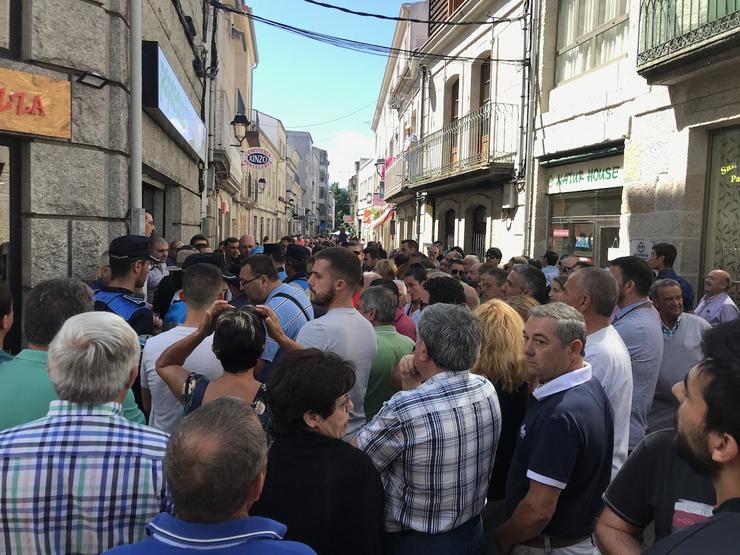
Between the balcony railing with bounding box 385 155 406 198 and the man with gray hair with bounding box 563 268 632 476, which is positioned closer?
the man with gray hair with bounding box 563 268 632 476

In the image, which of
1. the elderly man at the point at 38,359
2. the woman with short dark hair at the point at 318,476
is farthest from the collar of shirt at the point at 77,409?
the woman with short dark hair at the point at 318,476

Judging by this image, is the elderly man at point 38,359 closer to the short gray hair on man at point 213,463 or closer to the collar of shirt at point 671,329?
the short gray hair on man at point 213,463

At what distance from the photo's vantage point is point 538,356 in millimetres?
2561

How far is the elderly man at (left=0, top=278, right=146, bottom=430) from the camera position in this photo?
214cm

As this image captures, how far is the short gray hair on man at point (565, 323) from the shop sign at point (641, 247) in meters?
6.54

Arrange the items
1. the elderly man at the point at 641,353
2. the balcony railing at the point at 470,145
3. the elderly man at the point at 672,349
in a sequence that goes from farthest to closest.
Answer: the balcony railing at the point at 470,145
the elderly man at the point at 672,349
the elderly man at the point at 641,353

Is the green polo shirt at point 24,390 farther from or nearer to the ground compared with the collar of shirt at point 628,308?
nearer to the ground

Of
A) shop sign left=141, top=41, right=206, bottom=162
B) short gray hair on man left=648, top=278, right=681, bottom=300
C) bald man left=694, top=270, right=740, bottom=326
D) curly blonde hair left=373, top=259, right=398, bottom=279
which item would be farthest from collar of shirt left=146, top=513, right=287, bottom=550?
bald man left=694, top=270, right=740, bottom=326

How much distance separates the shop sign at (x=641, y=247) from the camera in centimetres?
855

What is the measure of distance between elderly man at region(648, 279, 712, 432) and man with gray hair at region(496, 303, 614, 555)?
73.8 inches

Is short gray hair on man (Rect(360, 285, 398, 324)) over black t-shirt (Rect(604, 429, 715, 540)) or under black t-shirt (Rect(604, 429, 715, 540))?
over

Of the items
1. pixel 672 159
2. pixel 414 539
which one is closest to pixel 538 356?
pixel 414 539

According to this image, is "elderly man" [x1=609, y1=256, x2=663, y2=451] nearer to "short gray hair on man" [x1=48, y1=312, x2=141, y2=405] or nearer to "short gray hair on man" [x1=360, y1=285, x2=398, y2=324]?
"short gray hair on man" [x1=360, y1=285, x2=398, y2=324]

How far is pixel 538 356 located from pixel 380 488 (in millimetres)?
1025
